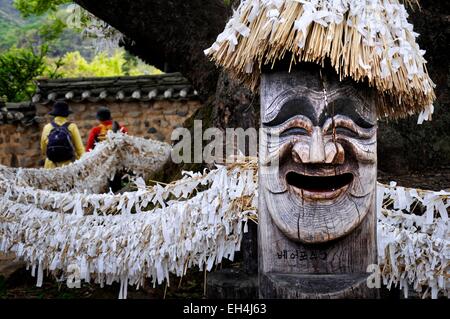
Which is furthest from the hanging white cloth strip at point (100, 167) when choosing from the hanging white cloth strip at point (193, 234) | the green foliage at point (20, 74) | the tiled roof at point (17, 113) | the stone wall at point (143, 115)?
the green foliage at point (20, 74)

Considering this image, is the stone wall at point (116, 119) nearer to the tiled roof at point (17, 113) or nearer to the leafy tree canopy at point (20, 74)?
the tiled roof at point (17, 113)

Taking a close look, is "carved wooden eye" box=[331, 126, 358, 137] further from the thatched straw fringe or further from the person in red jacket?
the person in red jacket

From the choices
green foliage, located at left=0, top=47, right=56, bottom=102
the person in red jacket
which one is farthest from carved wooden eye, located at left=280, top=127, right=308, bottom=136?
green foliage, located at left=0, top=47, right=56, bottom=102

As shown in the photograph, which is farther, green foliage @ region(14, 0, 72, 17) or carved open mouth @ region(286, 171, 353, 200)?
green foliage @ region(14, 0, 72, 17)

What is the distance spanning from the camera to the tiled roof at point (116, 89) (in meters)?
10.0

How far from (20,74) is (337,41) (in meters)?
10.0

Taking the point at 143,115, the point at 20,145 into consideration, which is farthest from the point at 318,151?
the point at 20,145

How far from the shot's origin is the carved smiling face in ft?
8.29

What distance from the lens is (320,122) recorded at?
253 cm

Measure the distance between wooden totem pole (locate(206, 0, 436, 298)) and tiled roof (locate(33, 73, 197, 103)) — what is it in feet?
24.2

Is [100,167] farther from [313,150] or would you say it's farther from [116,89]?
[313,150]
